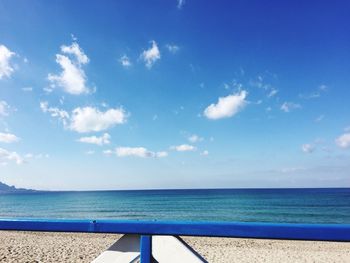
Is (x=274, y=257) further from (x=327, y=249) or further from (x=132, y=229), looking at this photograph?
(x=132, y=229)

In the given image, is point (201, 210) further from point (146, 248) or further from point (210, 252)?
point (146, 248)

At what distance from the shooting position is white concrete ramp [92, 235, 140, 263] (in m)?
1.21

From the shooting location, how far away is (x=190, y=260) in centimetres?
116

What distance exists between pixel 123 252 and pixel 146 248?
0.11m

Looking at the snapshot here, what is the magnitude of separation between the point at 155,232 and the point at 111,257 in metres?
0.22

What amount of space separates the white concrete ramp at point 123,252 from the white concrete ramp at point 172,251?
0.27 feet

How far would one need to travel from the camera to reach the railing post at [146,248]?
3.94 feet

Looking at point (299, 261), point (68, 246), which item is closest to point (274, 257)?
point (299, 261)

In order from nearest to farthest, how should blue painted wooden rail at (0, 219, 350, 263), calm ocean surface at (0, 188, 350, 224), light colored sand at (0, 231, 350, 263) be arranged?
blue painted wooden rail at (0, 219, 350, 263), light colored sand at (0, 231, 350, 263), calm ocean surface at (0, 188, 350, 224)

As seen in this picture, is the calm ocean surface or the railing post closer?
the railing post

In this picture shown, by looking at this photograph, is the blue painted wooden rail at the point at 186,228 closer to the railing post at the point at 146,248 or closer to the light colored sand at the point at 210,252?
the railing post at the point at 146,248

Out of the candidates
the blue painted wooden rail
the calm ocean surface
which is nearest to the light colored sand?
the calm ocean surface

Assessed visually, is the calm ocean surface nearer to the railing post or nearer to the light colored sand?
the light colored sand

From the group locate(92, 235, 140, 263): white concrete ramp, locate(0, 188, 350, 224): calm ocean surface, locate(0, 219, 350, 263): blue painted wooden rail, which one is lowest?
locate(0, 188, 350, 224): calm ocean surface
